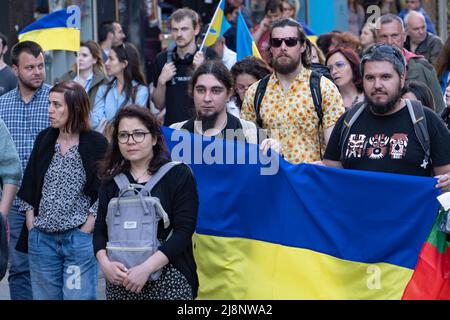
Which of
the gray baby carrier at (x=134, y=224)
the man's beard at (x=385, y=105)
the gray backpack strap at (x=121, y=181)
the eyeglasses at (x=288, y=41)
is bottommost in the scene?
the gray baby carrier at (x=134, y=224)

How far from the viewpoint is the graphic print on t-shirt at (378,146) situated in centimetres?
703

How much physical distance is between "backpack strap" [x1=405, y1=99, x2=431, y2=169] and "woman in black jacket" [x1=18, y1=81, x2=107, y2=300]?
2.29 meters

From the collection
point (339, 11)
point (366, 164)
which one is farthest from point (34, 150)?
point (339, 11)

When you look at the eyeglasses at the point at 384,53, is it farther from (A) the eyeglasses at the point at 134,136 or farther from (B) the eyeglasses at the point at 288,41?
(A) the eyeglasses at the point at 134,136

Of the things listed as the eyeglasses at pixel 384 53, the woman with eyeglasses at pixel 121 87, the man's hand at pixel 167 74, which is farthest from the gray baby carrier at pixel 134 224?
the woman with eyeglasses at pixel 121 87

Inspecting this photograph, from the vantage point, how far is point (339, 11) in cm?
1880

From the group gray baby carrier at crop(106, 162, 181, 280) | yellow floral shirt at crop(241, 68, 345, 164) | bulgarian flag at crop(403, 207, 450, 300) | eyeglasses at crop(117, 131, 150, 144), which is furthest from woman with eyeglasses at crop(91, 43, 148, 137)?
bulgarian flag at crop(403, 207, 450, 300)

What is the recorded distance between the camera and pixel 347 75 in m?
9.97

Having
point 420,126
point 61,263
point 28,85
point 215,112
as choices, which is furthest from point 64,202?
point 420,126

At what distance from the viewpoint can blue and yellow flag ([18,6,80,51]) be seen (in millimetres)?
11273

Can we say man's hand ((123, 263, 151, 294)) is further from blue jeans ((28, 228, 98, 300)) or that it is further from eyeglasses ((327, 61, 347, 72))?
eyeglasses ((327, 61, 347, 72))

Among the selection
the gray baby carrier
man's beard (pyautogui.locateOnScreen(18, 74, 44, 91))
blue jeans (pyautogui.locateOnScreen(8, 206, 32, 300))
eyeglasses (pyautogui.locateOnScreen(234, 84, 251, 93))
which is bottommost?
blue jeans (pyautogui.locateOnScreen(8, 206, 32, 300))
